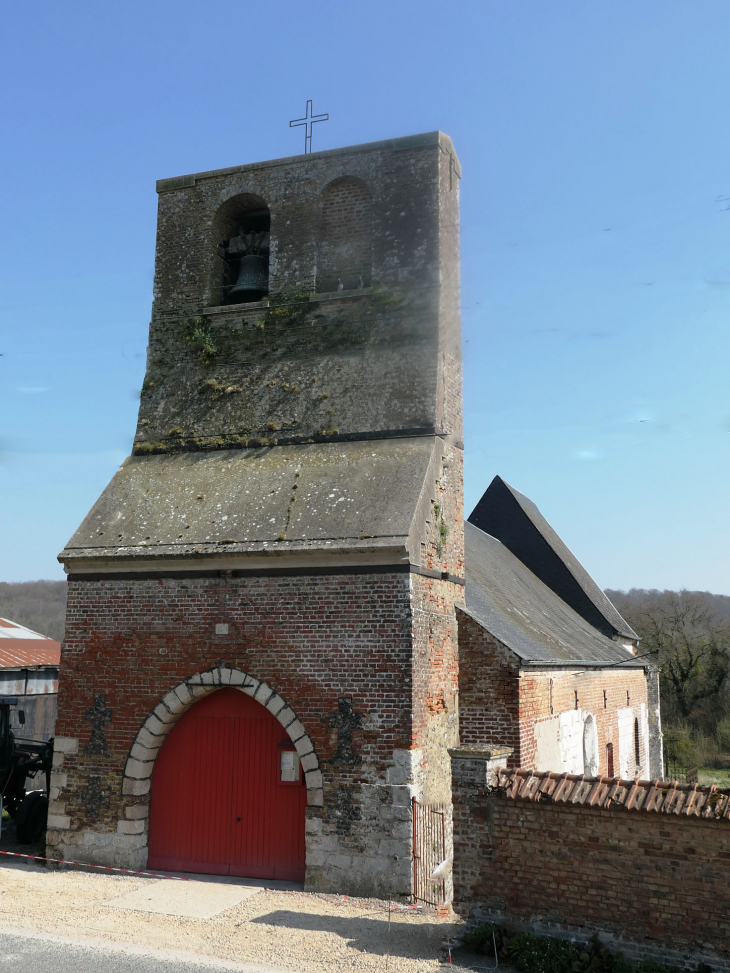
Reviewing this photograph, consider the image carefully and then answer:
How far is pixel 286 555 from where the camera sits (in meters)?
10.2

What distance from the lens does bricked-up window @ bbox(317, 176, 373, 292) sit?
12.6 meters

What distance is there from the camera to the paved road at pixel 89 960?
6918 millimetres

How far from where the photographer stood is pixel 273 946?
749 cm

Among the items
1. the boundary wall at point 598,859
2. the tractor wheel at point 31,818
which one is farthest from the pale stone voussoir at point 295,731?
the tractor wheel at point 31,818

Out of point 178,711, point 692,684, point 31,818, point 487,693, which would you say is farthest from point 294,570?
point 692,684

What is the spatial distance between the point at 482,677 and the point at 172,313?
7.65m

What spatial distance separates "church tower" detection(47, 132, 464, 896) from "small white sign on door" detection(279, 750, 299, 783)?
0.03 m

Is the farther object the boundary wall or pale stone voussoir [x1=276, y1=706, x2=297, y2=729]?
pale stone voussoir [x1=276, y1=706, x2=297, y2=729]

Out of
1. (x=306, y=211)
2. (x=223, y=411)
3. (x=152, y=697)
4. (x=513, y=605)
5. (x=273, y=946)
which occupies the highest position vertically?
(x=306, y=211)

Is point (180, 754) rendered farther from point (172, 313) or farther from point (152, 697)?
point (172, 313)

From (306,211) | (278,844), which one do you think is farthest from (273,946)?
(306,211)

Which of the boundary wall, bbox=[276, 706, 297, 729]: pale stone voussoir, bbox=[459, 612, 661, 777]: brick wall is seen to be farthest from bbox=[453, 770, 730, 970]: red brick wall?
bbox=[276, 706, 297, 729]: pale stone voussoir

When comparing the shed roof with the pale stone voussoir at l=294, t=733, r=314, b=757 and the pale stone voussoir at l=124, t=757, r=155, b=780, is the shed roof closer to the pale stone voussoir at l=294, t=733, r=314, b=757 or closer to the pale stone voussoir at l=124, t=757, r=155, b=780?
the pale stone voussoir at l=124, t=757, r=155, b=780

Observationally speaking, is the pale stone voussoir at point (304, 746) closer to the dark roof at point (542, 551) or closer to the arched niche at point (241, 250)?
the arched niche at point (241, 250)
